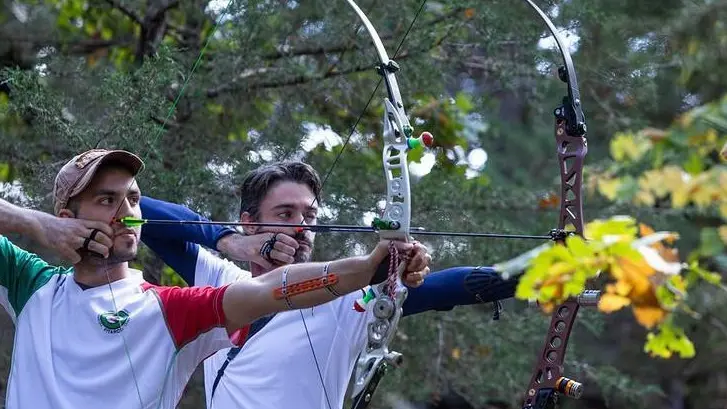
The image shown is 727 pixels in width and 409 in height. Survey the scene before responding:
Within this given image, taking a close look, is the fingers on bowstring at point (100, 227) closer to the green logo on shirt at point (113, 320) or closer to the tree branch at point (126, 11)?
the green logo on shirt at point (113, 320)

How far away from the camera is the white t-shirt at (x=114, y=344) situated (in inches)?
111

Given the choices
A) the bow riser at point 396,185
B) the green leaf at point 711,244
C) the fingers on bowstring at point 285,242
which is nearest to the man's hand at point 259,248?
the fingers on bowstring at point 285,242

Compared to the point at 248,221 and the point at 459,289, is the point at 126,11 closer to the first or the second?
the point at 248,221

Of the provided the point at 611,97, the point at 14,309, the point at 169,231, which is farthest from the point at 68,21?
the point at 14,309

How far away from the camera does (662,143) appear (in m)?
2.62

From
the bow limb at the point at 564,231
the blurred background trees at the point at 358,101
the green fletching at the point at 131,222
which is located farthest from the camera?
the blurred background trees at the point at 358,101

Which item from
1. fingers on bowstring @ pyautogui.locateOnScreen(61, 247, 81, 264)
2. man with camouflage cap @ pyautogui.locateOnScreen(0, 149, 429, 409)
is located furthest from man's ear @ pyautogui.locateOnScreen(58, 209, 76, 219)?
fingers on bowstring @ pyautogui.locateOnScreen(61, 247, 81, 264)

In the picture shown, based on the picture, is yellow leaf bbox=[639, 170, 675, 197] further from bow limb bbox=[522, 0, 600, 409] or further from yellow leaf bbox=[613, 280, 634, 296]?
bow limb bbox=[522, 0, 600, 409]

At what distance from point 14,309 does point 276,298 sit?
701mm

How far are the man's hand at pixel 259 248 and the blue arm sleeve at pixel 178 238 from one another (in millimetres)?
60

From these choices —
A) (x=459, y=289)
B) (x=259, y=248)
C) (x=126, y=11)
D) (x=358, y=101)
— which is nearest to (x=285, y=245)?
(x=259, y=248)

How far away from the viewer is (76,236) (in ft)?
9.61

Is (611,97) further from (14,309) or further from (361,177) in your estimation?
(14,309)

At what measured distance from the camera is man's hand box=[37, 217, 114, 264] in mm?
2906
